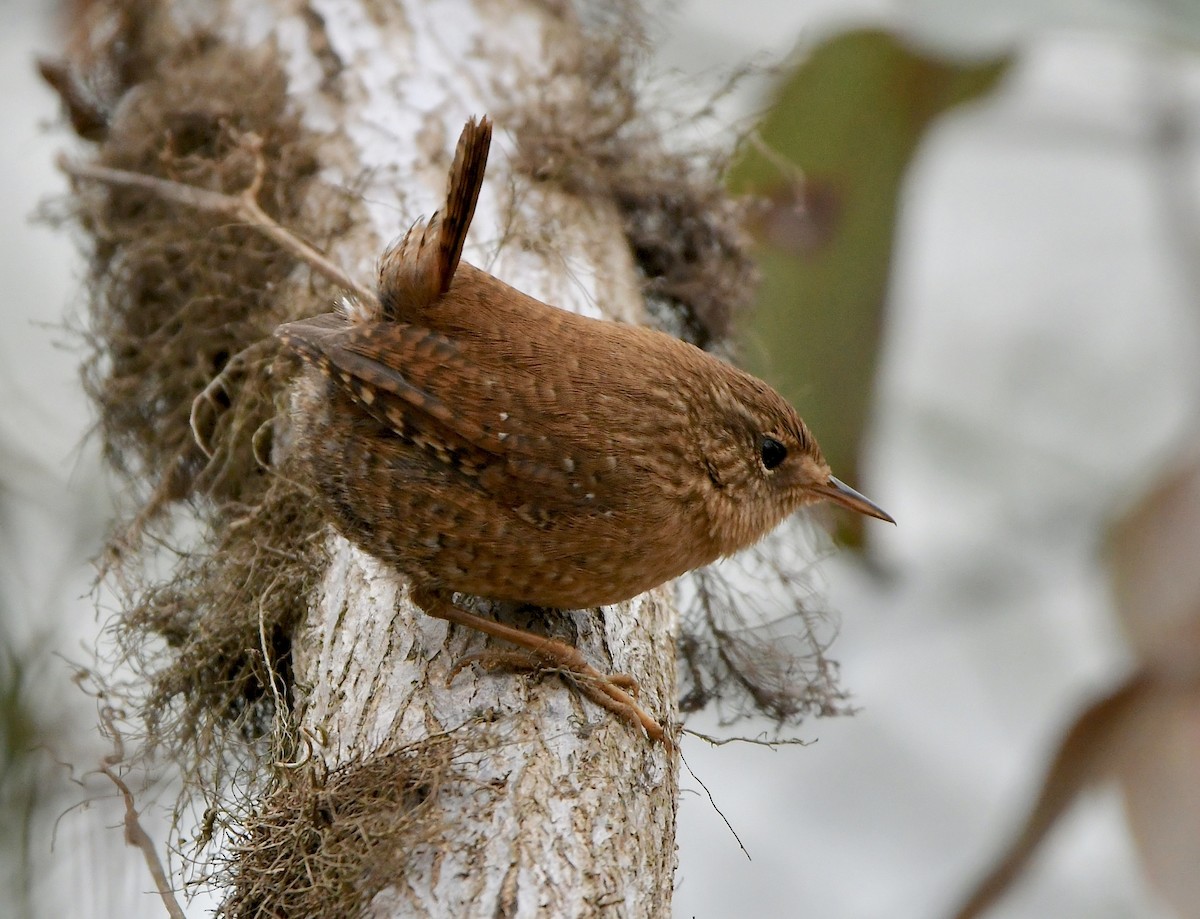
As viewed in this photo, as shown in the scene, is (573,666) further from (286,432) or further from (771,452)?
(286,432)

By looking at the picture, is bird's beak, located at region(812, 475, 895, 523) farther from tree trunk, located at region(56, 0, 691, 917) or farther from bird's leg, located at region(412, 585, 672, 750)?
bird's leg, located at region(412, 585, 672, 750)

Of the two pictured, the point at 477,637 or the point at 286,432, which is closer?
the point at 477,637

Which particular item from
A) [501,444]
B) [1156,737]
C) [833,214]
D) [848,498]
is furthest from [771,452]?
[833,214]

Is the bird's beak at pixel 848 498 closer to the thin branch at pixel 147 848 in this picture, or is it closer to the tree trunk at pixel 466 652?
the tree trunk at pixel 466 652

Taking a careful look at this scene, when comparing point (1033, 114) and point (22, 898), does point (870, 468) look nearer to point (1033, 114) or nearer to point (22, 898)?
point (1033, 114)

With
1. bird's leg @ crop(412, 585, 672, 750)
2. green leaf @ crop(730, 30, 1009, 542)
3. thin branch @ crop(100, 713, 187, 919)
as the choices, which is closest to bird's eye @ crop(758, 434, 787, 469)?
bird's leg @ crop(412, 585, 672, 750)

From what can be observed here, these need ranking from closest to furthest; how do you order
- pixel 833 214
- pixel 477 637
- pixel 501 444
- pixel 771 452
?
1. pixel 501 444
2. pixel 477 637
3. pixel 771 452
4. pixel 833 214
